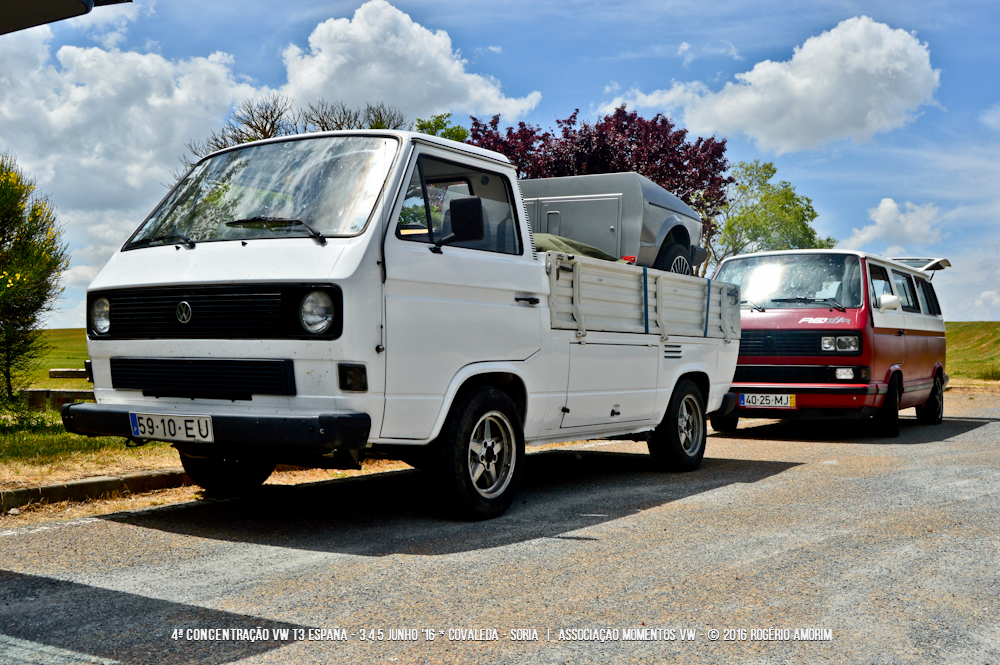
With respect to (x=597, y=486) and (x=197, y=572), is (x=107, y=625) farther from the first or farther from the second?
(x=597, y=486)

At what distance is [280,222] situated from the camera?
5152mm

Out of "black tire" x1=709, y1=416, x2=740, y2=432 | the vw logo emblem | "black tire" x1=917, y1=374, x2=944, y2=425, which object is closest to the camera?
the vw logo emblem

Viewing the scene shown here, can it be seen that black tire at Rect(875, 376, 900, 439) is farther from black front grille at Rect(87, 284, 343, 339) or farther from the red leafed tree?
the red leafed tree

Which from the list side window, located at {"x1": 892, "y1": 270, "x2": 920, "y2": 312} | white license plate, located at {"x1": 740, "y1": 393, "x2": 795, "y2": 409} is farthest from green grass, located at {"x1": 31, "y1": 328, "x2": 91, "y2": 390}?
side window, located at {"x1": 892, "y1": 270, "x2": 920, "y2": 312}

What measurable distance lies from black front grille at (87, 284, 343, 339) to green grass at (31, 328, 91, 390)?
4.93 ft

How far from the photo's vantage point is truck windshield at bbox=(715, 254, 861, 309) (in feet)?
36.7

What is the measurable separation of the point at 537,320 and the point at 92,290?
2.72 metres

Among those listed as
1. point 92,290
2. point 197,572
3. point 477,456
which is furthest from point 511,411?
point 92,290

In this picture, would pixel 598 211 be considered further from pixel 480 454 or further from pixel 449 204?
pixel 480 454

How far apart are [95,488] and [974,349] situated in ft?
108

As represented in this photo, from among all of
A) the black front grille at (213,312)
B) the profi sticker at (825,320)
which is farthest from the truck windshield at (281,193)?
the profi sticker at (825,320)

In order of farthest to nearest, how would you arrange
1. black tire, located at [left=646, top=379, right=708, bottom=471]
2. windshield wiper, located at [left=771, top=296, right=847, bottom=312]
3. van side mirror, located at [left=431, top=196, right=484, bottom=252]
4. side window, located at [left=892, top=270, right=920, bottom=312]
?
side window, located at [left=892, top=270, right=920, bottom=312]
windshield wiper, located at [left=771, top=296, right=847, bottom=312]
black tire, located at [left=646, top=379, right=708, bottom=471]
van side mirror, located at [left=431, top=196, right=484, bottom=252]

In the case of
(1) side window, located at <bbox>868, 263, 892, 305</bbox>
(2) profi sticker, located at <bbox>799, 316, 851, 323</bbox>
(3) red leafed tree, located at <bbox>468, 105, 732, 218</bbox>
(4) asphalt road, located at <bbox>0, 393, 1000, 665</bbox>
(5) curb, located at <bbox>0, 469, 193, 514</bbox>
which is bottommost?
(4) asphalt road, located at <bbox>0, 393, 1000, 665</bbox>

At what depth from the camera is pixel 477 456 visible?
5.60 metres
